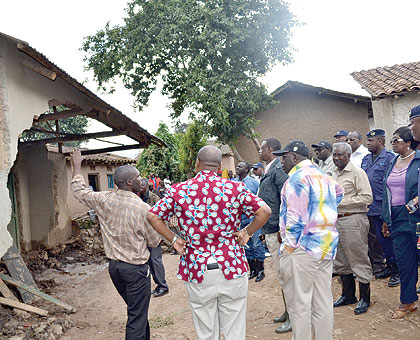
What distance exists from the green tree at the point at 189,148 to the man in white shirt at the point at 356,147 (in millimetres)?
17268

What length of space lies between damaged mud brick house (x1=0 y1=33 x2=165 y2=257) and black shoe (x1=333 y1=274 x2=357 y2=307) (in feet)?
14.3

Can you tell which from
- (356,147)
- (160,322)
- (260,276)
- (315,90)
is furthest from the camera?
(315,90)

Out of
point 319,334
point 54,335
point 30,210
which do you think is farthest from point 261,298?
point 30,210

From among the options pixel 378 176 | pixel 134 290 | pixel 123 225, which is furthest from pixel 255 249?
pixel 123 225

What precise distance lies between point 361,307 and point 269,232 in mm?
1441

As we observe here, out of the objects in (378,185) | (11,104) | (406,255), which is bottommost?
(406,255)

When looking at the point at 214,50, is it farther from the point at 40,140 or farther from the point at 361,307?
the point at 361,307

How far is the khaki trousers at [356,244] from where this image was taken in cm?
465

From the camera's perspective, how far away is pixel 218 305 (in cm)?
312

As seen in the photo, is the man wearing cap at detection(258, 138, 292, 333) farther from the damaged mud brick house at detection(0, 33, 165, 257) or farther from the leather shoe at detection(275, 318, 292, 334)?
the damaged mud brick house at detection(0, 33, 165, 257)

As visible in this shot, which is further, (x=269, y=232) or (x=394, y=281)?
(x=394, y=281)

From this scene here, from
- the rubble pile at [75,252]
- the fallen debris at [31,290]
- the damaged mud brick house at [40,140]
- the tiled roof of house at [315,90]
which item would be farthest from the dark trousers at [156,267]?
the tiled roof of house at [315,90]

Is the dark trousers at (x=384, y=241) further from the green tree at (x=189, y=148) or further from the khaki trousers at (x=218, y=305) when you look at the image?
the green tree at (x=189, y=148)

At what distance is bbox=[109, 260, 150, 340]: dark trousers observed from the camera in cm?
381
